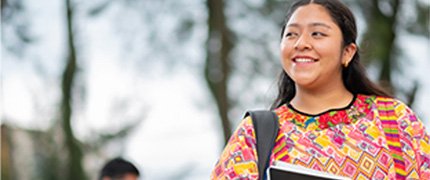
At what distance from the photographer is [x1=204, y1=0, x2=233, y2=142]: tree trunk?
1372 centimetres

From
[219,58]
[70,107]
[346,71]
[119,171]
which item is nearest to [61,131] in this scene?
[70,107]

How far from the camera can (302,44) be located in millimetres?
2863

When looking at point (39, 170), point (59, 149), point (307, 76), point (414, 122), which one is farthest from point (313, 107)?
point (39, 170)

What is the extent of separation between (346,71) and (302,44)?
27cm

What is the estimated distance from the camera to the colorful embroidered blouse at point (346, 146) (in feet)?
8.96

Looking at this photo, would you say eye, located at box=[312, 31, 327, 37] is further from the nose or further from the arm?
the arm

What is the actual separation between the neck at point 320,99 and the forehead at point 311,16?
0.23 m

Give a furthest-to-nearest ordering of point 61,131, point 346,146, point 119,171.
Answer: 1. point 61,131
2. point 119,171
3. point 346,146

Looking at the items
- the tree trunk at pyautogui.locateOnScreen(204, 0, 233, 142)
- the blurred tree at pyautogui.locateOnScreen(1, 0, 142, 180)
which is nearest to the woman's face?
the tree trunk at pyautogui.locateOnScreen(204, 0, 233, 142)

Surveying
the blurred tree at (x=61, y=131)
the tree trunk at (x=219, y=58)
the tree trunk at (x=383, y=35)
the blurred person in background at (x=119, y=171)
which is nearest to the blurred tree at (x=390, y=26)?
the tree trunk at (x=383, y=35)

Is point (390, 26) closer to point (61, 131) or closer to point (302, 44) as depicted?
point (61, 131)

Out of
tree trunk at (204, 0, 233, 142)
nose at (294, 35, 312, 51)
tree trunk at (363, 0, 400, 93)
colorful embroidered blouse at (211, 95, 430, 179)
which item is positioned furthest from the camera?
tree trunk at (204, 0, 233, 142)

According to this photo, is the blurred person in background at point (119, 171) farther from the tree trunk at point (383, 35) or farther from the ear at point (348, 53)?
the tree trunk at point (383, 35)

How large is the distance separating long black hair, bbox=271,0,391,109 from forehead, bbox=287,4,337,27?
17 mm
